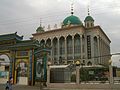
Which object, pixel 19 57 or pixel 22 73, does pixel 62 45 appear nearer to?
pixel 19 57

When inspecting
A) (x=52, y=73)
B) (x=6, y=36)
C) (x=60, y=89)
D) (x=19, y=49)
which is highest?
(x=6, y=36)

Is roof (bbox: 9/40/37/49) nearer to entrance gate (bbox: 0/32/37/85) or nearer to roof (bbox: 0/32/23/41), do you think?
entrance gate (bbox: 0/32/37/85)

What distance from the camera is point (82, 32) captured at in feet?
180

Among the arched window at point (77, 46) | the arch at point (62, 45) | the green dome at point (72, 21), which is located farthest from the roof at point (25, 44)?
the green dome at point (72, 21)

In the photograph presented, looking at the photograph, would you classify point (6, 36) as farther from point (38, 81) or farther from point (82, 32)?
point (82, 32)

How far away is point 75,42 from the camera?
56.8 m

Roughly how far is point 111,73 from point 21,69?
12029 mm

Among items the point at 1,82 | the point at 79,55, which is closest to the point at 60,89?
the point at 1,82

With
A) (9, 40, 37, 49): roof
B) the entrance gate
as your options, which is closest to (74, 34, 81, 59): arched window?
the entrance gate

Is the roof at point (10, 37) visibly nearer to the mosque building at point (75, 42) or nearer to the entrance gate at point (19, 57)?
the entrance gate at point (19, 57)

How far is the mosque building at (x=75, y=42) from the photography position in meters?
55.0

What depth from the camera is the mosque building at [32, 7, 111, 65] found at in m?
55.0

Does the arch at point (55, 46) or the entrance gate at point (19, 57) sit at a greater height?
the arch at point (55, 46)

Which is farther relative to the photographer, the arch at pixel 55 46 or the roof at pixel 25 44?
the arch at pixel 55 46
